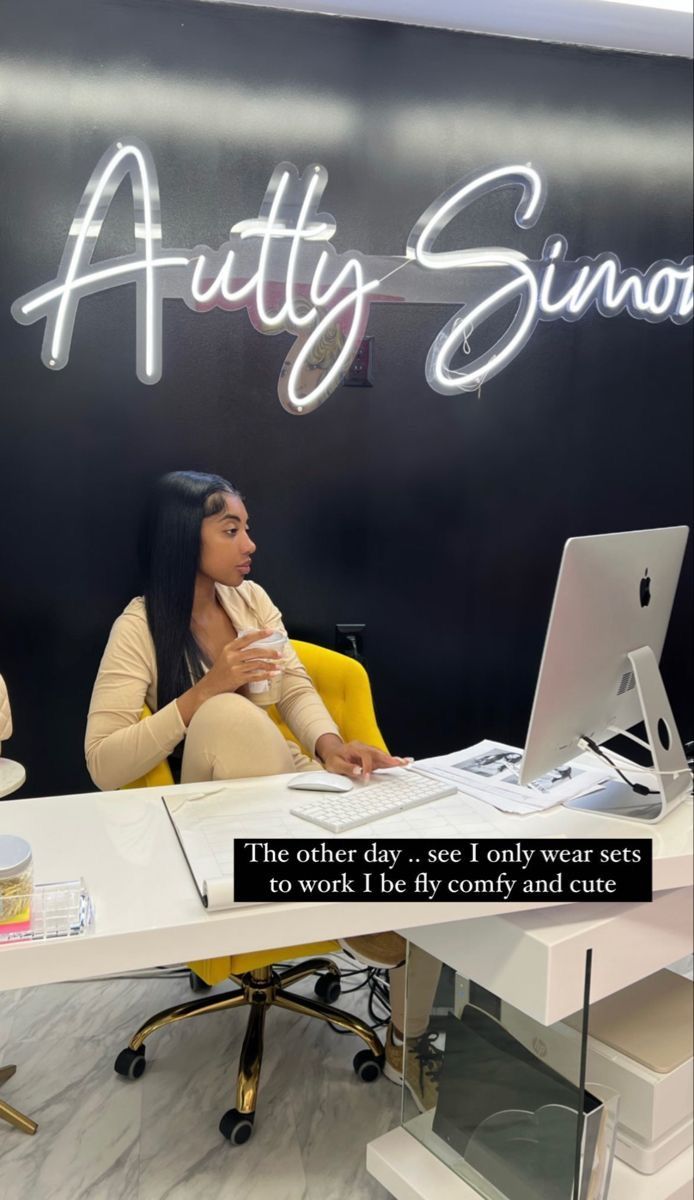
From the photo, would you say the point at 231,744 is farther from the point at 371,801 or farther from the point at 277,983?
the point at 277,983

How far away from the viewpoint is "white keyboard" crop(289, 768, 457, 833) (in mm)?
1999

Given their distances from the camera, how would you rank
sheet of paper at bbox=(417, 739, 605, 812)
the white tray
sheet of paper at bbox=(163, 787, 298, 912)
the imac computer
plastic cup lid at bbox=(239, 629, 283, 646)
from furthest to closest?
plastic cup lid at bbox=(239, 629, 283, 646)
sheet of paper at bbox=(417, 739, 605, 812)
the imac computer
sheet of paper at bbox=(163, 787, 298, 912)
the white tray

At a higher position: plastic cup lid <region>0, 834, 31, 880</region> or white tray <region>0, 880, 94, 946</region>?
plastic cup lid <region>0, 834, 31, 880</region>

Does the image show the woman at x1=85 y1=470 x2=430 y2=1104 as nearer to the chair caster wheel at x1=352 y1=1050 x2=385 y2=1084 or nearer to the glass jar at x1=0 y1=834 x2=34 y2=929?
the chair caster wheel at x1=352 y1=1050 x2=385 y2=1084

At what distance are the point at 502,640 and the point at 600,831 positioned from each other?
1.77 metres

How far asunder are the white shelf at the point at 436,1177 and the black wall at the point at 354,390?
161 centimetres

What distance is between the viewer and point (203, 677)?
2967 millimetres

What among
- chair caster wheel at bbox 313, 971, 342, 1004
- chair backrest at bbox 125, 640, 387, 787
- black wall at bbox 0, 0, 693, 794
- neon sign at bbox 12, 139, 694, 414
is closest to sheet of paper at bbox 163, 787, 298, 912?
chair backrest at bbox 125, 640, 387, 787

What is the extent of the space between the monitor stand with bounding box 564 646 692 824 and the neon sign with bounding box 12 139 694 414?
1632 millimetres

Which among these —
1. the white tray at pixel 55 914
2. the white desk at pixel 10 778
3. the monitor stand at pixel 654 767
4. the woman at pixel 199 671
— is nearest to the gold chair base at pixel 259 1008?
the woman at pixel 199 671

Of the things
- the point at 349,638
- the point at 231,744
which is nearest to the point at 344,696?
the point at 349,638

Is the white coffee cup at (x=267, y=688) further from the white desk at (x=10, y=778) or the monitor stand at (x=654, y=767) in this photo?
the monitor stand at (x=654, y=767)

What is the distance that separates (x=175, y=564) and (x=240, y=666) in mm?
516

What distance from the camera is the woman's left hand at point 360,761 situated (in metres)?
2.34
